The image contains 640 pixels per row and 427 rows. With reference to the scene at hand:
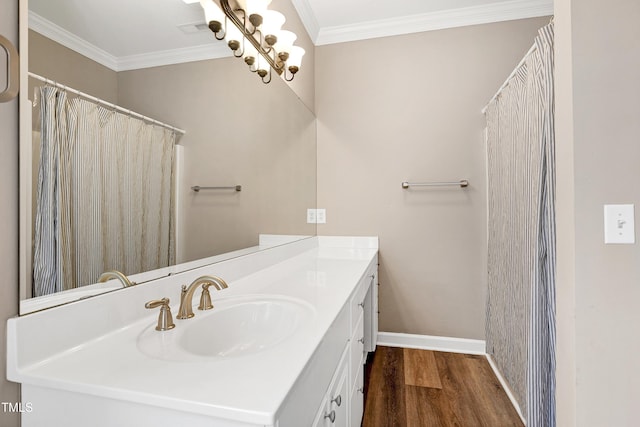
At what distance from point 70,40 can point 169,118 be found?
13.3 inches

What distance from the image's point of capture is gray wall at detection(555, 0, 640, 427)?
2.99 feet

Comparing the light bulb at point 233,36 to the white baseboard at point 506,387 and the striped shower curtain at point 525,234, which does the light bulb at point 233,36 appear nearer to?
the striped shower curtain at point 525,234

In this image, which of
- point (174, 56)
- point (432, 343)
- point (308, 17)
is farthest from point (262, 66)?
point (432, 343)

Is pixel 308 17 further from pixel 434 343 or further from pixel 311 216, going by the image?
pixel 434 343

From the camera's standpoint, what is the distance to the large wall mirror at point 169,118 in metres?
0.68

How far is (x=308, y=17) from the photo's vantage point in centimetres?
220

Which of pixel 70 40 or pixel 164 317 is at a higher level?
pixel 70 40

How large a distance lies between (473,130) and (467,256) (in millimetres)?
→ 923

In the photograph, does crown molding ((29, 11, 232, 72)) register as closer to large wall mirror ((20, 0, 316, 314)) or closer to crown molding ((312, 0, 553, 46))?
large wall mirror ((20, 0, 316, 314))

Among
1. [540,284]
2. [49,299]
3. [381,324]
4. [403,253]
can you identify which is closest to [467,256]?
[403,253]

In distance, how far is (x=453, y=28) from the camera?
222 centimetres

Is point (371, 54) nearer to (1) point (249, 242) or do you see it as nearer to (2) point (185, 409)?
(1) point (249, 242)

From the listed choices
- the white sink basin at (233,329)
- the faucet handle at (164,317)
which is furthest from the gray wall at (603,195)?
the faucet handle at (164,317)

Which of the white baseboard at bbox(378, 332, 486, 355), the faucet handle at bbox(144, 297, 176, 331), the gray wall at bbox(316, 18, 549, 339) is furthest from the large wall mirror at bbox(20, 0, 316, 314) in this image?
the white baseboard at bbox(378, 332, 486, 355)
